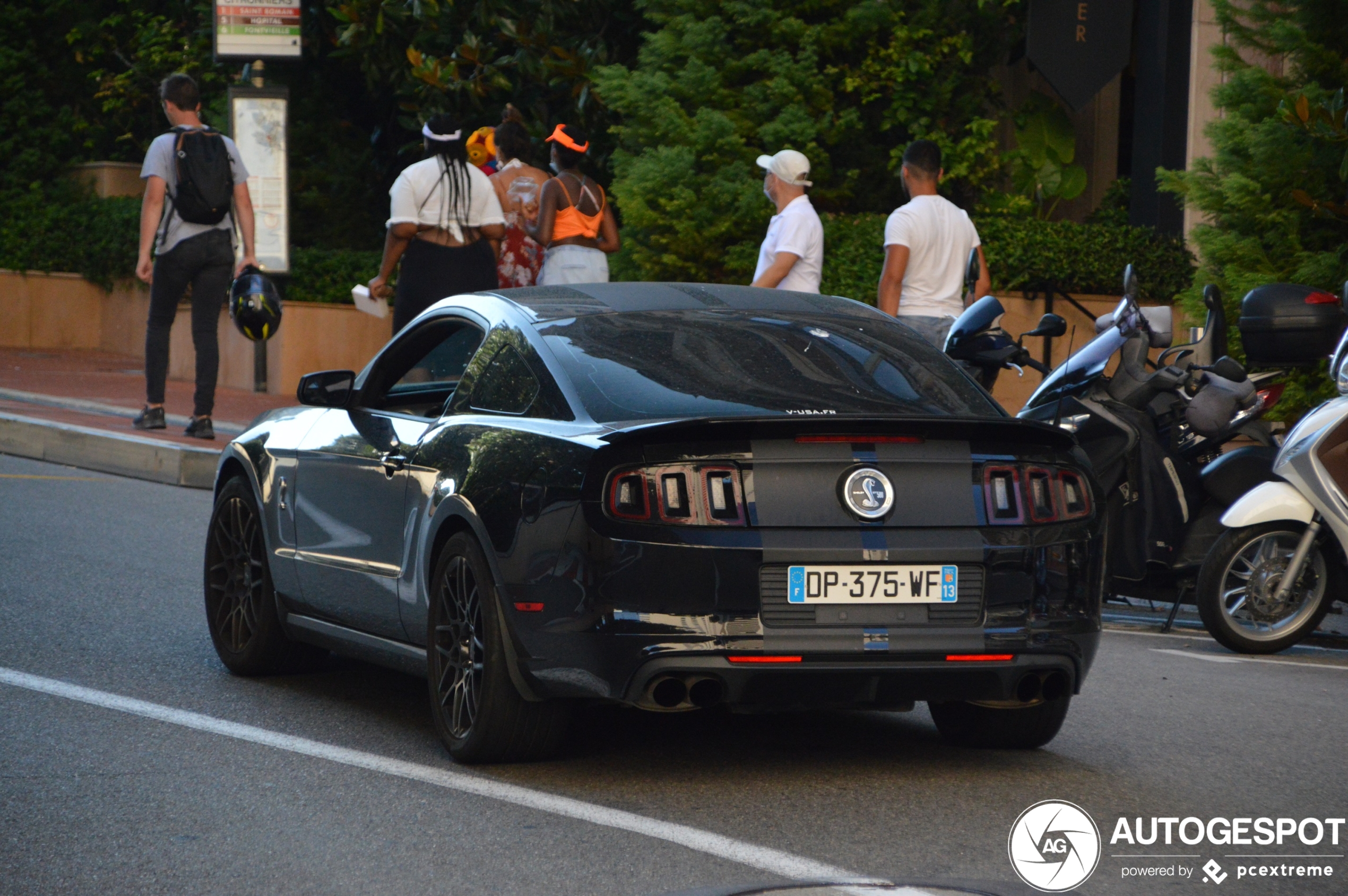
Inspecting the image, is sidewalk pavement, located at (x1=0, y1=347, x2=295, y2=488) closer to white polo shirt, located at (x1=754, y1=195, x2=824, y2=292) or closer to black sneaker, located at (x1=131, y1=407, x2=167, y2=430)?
black sneaker, located at (x1=131, y1=407, x2=167, y2=430)

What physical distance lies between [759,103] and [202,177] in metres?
4.89

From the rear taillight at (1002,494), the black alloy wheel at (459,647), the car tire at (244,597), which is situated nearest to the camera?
the rear taillight at (1002,494)

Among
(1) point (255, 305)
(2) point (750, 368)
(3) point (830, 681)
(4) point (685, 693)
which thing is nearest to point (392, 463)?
(2) point (750, 368)

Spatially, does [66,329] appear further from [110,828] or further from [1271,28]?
[110,828]

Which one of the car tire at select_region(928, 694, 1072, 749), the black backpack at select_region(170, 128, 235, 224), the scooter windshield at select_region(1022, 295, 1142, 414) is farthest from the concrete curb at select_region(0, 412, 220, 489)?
the car tire at select_region(928, 694, 1072, 749)

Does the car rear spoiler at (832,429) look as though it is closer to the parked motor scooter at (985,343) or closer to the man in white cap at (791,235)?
the parked motor scooter at (985,343)

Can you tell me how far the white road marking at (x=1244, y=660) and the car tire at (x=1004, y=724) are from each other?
2.18 meters

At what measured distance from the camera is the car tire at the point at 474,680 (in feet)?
17.6

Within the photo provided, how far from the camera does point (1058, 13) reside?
643 inches

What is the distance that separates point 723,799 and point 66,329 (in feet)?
59.7

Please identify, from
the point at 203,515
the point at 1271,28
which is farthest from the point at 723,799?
the point at 1271,28

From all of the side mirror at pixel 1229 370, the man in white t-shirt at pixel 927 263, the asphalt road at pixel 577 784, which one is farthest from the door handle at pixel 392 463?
the man in white t-shirt at pixel 927 263

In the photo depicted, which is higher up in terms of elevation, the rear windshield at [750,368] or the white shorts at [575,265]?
the white shorts at [575,265]

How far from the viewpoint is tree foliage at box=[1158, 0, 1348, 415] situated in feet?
39.0
